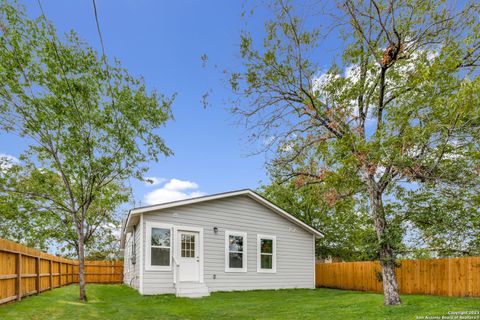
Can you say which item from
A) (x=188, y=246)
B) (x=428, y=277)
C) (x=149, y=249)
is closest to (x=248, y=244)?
(x=188, y=246)

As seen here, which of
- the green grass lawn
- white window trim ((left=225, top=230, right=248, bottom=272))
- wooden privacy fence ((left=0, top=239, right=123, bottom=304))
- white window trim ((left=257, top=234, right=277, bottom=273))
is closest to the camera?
the green grass lawn

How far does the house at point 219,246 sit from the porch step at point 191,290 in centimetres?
3

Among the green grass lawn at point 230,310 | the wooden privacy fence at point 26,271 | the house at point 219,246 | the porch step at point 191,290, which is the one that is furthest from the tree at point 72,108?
the porch step at point 191,290

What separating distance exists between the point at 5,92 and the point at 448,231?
1200cm

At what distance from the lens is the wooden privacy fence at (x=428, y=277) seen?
1030cm

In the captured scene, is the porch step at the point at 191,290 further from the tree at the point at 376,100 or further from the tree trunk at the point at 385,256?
the tree trunk at the point at 385,256

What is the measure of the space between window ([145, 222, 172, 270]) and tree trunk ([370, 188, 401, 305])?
22.2 feet

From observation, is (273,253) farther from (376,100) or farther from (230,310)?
(376,100)

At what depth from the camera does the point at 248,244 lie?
45.2 feet

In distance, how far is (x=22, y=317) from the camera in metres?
6.27

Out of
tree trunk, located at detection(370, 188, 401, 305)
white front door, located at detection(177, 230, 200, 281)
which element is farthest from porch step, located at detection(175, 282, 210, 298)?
tree trunk, located at detection(370, 188, 401, 305)

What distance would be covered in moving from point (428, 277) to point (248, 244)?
6317 millimetres

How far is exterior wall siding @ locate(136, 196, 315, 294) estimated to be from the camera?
11961 mm

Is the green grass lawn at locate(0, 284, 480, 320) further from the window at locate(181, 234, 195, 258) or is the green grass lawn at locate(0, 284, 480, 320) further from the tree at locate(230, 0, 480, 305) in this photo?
the window at locate(181, 234, 195, 258)
